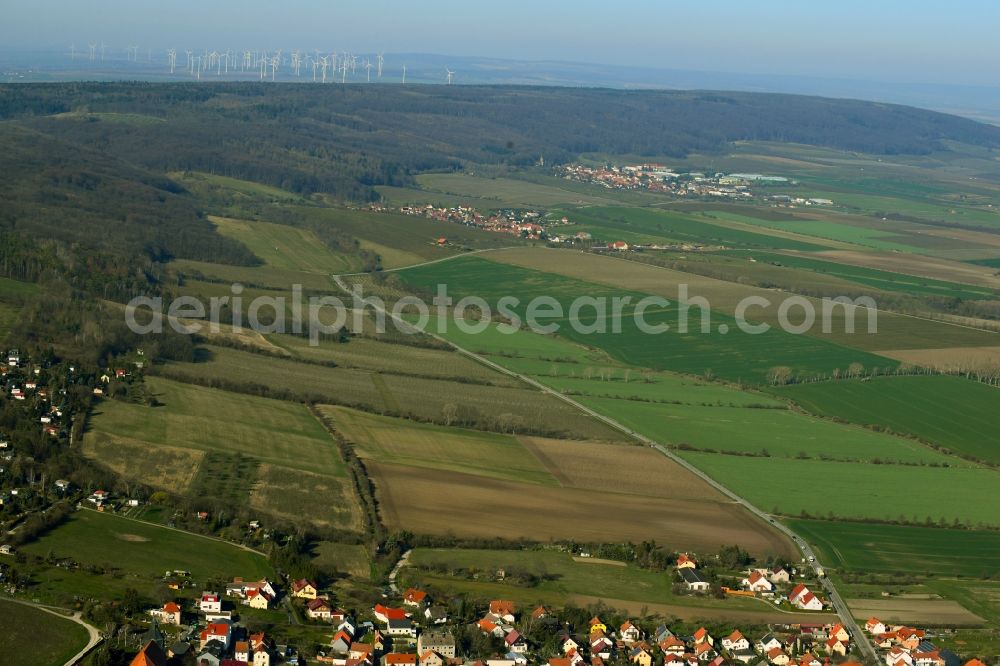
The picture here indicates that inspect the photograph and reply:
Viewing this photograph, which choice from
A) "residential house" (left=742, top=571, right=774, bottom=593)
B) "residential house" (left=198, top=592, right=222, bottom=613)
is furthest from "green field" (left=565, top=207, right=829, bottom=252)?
"residential house" (left=198, top=592, right=222, bottom=613)

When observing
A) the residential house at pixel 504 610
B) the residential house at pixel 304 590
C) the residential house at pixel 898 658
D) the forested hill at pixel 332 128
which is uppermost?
the forested hill at pixel 332 128

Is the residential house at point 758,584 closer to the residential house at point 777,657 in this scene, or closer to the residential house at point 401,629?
the residential house at point 777,657

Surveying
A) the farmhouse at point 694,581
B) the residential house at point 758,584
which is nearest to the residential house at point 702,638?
the farmhouse at point 694,581

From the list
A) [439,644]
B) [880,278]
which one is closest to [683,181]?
[880,278]

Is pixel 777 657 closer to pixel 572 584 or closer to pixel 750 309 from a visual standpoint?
pixel 572 584

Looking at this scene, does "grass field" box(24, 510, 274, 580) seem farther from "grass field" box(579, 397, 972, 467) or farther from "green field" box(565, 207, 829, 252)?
"green field" box(565, 207, 829, 252)
